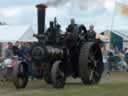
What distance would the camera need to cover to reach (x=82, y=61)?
14211mm

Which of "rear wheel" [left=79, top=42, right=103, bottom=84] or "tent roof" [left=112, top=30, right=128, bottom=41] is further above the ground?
"rear wheel" [left=79, top=42, right=103, bottom=84]

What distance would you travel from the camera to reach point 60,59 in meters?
13.9

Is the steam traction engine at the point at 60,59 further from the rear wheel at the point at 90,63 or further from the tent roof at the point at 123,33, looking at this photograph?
the tent roof at the point at 123,33

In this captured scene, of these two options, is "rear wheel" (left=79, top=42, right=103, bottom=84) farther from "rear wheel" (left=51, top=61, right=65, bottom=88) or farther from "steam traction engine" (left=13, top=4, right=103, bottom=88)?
"rear wheel" (left=51, top=61, right=65, bottom=88)

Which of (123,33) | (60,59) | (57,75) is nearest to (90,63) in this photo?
(60,59)

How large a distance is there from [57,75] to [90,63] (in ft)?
6.67

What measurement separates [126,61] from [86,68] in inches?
523

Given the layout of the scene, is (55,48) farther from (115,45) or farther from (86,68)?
(115,45)

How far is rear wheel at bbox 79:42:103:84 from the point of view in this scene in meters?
14.2

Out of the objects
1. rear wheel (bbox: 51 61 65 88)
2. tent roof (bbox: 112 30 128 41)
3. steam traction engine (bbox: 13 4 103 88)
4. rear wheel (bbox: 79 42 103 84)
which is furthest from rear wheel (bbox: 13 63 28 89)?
tent roof (bbox: 112 30 128 41)

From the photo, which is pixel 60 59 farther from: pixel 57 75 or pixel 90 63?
pixel 90 63

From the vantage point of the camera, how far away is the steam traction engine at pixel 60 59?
43.5 feet

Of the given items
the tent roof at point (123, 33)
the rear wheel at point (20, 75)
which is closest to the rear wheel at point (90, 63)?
the rear wheel at point (20, 75)

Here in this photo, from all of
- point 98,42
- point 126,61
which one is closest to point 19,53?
point 98,42
